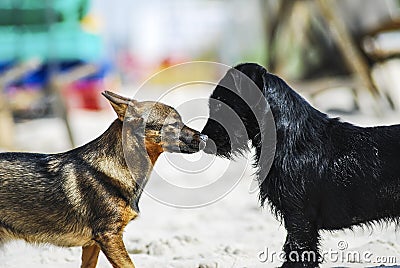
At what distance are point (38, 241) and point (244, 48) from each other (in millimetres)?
22116

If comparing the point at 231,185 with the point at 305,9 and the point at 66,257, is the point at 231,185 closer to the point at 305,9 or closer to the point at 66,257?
the point at 66,257

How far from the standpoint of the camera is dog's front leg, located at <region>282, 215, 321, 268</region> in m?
4.60

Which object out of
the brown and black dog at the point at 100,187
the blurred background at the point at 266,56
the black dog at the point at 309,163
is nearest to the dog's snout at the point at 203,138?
the brown and black dog at the point at 100,187

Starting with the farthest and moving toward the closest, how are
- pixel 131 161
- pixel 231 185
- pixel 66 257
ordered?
Result: 1. pixel 231 185
2. pixel 66 257
3. pixel 131 161

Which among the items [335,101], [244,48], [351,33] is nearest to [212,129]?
[351,33]

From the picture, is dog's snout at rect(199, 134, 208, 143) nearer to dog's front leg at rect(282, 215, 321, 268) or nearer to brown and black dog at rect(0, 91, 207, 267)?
brown and black dog at rect(0, 91, 207, 267)

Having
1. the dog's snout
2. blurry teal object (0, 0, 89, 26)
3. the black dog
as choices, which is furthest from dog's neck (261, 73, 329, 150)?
blurry teal object (0, 0, 89, 26)

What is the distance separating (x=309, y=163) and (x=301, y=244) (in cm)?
49

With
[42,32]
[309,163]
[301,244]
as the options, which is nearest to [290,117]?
[309,163]

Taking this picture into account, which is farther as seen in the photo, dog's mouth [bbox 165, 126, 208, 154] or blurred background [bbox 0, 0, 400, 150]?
blurred background [bbox 0, 0, 400, 150]

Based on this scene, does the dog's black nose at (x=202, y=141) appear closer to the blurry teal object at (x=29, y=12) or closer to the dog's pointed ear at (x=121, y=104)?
the dog's pointed ear at (x=121, y=104)

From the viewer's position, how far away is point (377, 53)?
46.8 ft

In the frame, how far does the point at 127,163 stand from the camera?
456 cm

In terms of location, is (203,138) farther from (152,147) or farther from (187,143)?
→ (152,147)
